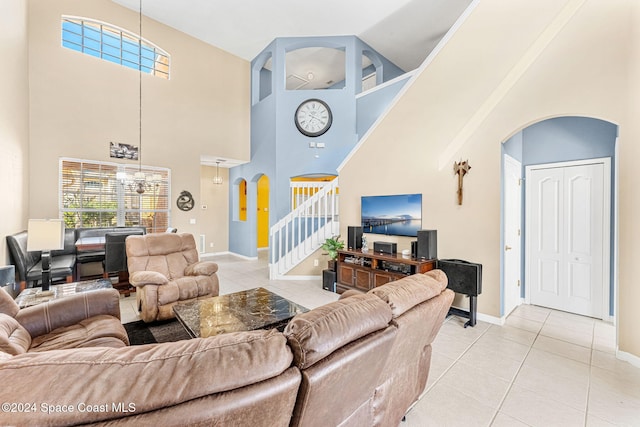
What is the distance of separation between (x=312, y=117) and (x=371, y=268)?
4135 mm

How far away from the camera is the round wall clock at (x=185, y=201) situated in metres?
6.58

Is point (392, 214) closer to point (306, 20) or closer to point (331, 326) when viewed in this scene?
point (331, 326)

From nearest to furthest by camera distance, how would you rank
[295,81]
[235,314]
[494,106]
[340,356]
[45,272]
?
[340,356] → [235,314] → [45,272] → [494,106] → [295,81]

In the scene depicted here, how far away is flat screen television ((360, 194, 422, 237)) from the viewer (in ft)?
12.9

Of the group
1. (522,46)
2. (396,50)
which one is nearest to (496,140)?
(522,46)

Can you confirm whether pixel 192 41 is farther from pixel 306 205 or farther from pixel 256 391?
pixel 256 391

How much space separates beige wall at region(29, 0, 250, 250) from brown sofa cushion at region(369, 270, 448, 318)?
21.0ft

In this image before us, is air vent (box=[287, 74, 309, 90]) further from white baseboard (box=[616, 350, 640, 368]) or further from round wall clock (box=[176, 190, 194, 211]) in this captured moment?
white baseboard (box=[616, 350, 640, 368])

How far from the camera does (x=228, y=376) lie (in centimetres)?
75

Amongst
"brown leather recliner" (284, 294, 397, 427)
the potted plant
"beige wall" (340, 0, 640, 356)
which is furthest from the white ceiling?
"brown leather recliner" (284, 294, 397, 427)

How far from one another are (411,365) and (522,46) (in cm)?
360

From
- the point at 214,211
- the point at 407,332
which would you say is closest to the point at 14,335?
the point at 407,332

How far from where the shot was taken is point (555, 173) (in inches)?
141

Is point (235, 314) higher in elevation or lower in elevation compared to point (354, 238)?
lower
